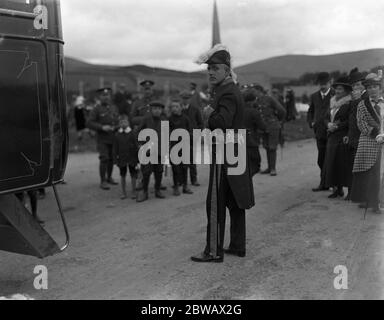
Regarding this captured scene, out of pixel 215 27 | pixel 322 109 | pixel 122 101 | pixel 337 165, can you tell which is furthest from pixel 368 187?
pixel 122 101

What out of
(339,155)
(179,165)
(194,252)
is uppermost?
(339,155)

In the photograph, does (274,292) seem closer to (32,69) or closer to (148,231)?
(148,231)

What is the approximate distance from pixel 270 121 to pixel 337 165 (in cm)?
283

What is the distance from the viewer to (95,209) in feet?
23.4

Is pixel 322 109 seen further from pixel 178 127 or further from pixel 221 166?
pixel 221 166

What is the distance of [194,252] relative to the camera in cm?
503

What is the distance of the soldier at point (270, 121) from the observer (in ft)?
31.7

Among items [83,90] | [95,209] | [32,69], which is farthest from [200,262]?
[83,90]

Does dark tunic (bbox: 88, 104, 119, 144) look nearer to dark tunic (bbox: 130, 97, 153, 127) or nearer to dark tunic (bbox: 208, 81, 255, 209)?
dark tunic (bbox: 130, 97, 153, 127)

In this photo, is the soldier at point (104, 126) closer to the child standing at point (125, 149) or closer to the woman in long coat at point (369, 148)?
the child standing at point (125, 149)

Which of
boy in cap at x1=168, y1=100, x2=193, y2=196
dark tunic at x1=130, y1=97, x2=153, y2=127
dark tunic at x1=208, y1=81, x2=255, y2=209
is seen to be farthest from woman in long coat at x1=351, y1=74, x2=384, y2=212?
dark tunic at x1=130, y1=97, x2=153, y2=127

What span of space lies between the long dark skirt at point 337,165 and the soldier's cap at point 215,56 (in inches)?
138

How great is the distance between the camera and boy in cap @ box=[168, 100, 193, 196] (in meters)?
7.97

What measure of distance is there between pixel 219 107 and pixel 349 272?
6.36ft
